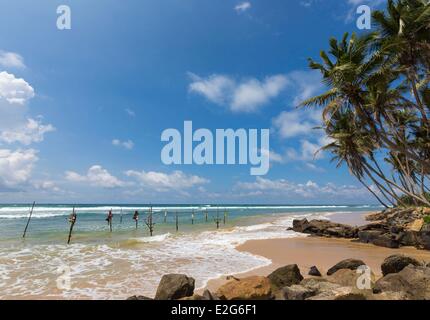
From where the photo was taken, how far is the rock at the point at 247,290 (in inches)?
291

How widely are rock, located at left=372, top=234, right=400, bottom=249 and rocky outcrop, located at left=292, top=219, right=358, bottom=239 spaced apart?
5101 mm

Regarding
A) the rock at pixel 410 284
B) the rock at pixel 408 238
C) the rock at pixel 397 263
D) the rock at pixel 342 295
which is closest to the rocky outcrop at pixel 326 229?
the rock at pixel 408 238

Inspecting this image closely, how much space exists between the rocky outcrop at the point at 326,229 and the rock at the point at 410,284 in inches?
736

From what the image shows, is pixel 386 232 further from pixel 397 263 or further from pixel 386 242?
pixel 397 263

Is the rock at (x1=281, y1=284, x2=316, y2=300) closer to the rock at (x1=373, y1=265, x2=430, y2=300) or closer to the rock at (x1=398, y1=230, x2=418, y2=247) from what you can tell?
the rock at (x1=373, y1=265, x2=430, y2=300)

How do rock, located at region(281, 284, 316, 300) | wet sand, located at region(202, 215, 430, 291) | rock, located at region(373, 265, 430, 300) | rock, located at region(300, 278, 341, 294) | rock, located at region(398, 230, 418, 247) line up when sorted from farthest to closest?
rock, located at region(398, 230, 418, 247) < wet sand, located at region(202, 215, 430, 291) < rock, located at region(300, 278, 341, 294) < rock, located at region(373, 265, 430, 300) < rock, located at region(281, 284, 316, 300)


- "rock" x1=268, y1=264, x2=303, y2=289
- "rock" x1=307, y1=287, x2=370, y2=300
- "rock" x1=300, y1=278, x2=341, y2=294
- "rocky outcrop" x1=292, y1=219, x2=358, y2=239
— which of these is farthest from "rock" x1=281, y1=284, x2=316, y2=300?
"rocky outcrop" x1=292, y1=219, x2=358, y2=239

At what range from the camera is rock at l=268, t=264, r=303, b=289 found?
29.2 ft

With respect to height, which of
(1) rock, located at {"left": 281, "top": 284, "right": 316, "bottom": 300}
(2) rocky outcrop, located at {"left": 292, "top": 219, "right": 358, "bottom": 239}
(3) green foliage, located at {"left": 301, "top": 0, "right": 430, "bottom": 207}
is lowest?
(2) rocky outcrop, located at {"left": 292, "top": 219, "right": 358, "bottom": 239}

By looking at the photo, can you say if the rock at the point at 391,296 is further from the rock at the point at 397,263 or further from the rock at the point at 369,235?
the rock at the point at 369,235
